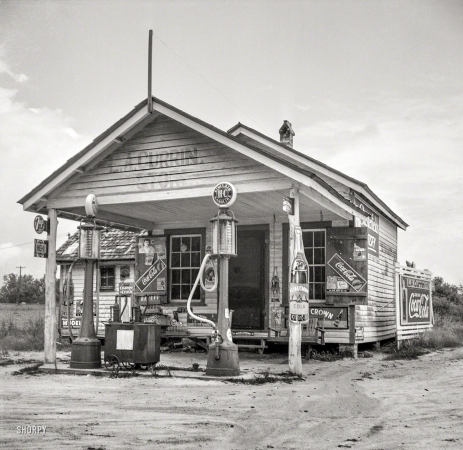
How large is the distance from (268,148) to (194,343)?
4908mm

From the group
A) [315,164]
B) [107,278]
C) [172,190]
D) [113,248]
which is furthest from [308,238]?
[107,278]

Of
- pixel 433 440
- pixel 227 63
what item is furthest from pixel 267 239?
pixel 433 440

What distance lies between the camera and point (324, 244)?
14.2 meters

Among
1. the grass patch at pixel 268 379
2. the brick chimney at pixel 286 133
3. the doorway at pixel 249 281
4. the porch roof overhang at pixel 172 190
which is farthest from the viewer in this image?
the brick chimney at pixel 286 133

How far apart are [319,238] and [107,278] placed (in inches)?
453

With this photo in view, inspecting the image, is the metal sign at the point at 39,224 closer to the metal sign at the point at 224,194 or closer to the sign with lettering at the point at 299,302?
the metal sign at the point at 224,194

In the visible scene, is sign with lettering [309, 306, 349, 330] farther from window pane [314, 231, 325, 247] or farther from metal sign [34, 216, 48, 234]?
metal sign [34, 216, 48, 234]

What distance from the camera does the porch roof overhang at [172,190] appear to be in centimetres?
1041

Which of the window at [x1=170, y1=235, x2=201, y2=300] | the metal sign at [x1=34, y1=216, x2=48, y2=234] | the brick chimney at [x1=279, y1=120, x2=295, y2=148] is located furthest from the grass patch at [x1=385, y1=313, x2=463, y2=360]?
the metal sign at [x1=34, y1=216, x2=48, y2=234]

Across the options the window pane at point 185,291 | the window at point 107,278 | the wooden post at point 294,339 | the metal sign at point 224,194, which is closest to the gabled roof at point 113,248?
the window at point 107,278

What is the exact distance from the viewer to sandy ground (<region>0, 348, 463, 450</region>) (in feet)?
18.9

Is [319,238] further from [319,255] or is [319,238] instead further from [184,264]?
[184,264]

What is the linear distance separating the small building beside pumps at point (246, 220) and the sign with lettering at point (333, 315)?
0.07 ft

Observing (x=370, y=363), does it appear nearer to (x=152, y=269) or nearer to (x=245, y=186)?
(x=245, y=186)
